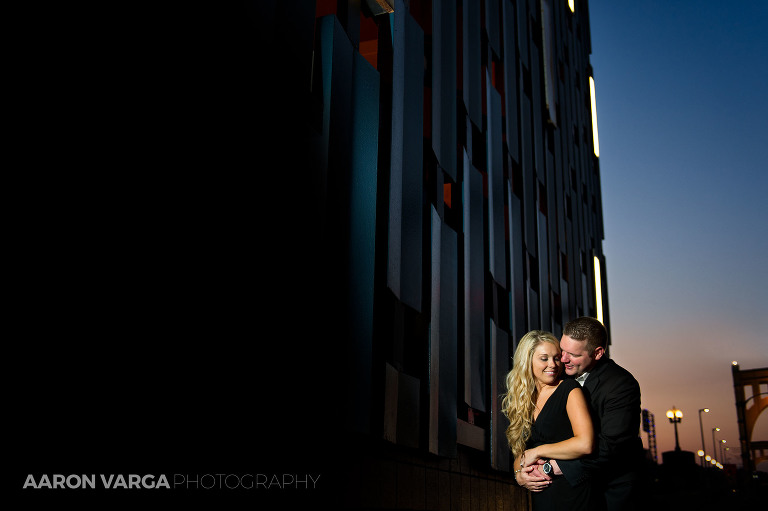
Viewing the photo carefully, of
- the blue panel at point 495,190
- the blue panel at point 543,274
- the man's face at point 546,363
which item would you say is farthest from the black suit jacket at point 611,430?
the blue panel at point 543,274

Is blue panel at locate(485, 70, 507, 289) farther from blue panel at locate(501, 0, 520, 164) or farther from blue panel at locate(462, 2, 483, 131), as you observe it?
blue panel at locate(501, 0, 520, 164)

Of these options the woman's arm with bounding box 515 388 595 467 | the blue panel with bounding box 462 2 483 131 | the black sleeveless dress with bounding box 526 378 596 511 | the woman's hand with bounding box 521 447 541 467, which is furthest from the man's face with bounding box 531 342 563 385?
the blue panel with bounding box 462 2 483 131

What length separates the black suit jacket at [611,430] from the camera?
390 cm

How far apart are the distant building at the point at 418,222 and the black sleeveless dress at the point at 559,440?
1704mm

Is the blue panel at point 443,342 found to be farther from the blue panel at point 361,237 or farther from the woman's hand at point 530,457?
the woman's hand at point 530,457

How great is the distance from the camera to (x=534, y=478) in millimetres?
4172

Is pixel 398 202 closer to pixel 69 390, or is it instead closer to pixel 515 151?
pixel 69 390

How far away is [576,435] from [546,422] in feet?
0.99

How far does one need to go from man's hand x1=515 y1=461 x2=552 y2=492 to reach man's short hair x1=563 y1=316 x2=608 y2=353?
0.89 meters

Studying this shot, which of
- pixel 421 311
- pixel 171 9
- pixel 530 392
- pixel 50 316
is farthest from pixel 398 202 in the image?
pixel 50 316

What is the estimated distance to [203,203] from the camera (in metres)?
3.85

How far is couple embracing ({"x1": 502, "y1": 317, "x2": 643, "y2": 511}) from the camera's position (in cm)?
391

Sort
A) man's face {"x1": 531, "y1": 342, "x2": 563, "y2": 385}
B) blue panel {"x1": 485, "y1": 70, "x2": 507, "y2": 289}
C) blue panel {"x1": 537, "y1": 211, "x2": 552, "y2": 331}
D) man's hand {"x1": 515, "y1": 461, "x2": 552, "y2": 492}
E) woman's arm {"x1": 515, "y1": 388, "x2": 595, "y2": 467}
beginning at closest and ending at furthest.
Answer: woman's arm {"x1": 515, "y1": 388, "x2": 595, "y2": 467}
man's hand {"x1": 515, "y1": 461, "x2": 552, "y2": 492}
man's face {"x1": 531, "y1": 342, "x2": 563, "y2": 385}
blue panel {"x1": 485, "y1": 70, "x2": 507, "y2": 289}
blue panel {"x1": 537, "y1": 211, "x2": 552, "y2": 331}

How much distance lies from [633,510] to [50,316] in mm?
3706
